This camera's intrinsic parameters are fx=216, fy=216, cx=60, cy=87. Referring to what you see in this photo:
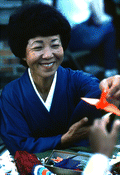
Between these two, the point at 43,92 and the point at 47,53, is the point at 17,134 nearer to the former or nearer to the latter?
the point at 43,92

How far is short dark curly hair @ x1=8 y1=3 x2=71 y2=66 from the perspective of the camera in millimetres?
904

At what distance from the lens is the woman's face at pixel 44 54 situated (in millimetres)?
910

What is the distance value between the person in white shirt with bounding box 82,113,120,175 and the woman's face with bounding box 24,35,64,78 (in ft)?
1.41

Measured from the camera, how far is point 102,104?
0.73 metres

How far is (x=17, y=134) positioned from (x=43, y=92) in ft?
0.83

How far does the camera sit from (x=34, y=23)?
2.97 feet

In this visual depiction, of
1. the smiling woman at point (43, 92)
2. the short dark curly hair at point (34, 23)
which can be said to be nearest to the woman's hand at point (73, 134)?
→ the smiling woman at point (43, 92)

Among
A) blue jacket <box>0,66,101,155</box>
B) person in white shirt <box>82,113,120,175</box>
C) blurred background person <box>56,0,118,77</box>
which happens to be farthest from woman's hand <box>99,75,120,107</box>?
blurred background person <box>56,0,118,77</box>

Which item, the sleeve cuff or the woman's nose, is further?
the woman's nose

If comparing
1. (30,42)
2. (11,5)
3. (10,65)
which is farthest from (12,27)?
(10,65)

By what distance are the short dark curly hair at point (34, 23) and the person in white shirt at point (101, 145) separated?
49 centimetres

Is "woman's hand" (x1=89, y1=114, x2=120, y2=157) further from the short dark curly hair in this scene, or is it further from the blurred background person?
the blurred background person

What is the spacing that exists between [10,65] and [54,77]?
0.47 m

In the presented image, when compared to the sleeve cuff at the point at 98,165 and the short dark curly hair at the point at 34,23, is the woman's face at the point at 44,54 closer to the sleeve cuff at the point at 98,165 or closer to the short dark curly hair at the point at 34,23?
the short dark curly hair at the point at 34,23
